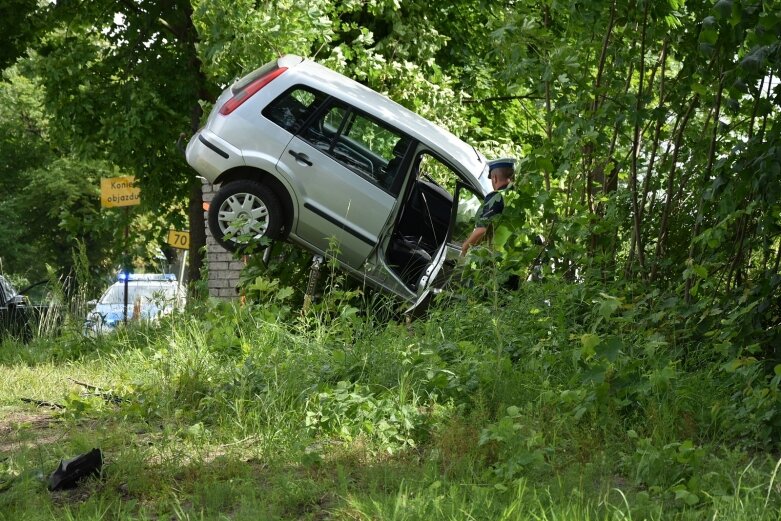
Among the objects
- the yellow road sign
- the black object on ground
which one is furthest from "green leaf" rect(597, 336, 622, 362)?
the yellow road sign

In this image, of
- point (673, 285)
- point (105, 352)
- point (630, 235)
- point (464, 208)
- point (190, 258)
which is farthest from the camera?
point (190, 258)

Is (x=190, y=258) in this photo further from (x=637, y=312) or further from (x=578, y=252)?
(x=637, y=312)

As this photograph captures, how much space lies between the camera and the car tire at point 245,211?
10109 mm

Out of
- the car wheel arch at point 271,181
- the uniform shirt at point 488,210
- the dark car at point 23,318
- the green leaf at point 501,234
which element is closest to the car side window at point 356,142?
the car wheel arch at point 271,181

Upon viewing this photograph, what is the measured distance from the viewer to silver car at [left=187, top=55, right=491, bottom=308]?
33.4 feet

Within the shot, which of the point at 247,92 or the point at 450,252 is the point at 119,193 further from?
the point at 450,252

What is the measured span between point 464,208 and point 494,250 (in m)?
2.88

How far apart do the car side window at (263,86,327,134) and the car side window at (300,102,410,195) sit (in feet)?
0.37

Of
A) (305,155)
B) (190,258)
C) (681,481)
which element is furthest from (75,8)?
(681,481)

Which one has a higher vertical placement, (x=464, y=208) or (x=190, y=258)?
(x=464, y=208)

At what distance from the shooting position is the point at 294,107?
10438 millimetres

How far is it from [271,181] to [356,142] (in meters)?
0.88

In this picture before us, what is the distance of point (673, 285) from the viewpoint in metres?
7.64

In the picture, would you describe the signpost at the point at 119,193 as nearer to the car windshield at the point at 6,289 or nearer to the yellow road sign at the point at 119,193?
the yellow road sign at the point at 119,193
